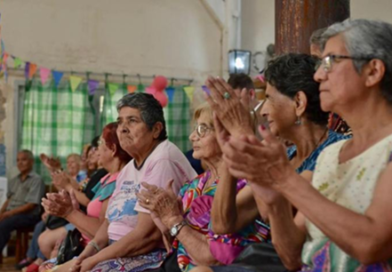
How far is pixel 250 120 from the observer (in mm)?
1940

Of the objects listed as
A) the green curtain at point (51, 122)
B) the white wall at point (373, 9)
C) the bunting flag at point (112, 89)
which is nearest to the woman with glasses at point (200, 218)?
the white wall at point (373, 9)

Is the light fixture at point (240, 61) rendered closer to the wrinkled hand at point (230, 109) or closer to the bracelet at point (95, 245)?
the bracelet at point (95, 245)

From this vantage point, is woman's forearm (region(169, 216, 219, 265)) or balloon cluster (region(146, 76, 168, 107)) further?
balloon cluster (region(146, 76, 168, 107))

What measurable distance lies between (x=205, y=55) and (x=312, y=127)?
753 centimetres

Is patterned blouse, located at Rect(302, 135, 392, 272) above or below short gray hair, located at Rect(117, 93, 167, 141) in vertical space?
below

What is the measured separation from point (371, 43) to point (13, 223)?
642 cm

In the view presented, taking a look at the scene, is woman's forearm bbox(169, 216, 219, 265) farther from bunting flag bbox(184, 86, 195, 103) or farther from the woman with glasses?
bunting flag bbox(184, 86, 195, 103)

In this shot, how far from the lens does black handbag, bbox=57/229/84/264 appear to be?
3734 millimetres

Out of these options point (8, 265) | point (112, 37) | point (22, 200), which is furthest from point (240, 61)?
point (8, 265)

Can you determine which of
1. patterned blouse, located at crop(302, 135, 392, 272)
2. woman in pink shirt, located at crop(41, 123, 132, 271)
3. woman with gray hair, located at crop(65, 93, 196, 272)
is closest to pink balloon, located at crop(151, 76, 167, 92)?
woman in pink shirt, located at crop(41, 123, 132, 271)

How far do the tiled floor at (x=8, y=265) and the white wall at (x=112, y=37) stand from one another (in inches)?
56.0

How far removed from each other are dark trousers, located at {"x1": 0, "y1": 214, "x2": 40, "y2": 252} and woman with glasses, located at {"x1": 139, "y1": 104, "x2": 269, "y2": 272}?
491cm

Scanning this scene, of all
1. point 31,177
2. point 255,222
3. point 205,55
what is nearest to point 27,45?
point 31,177

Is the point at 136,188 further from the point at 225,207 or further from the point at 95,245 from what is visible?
the point at 225,207
